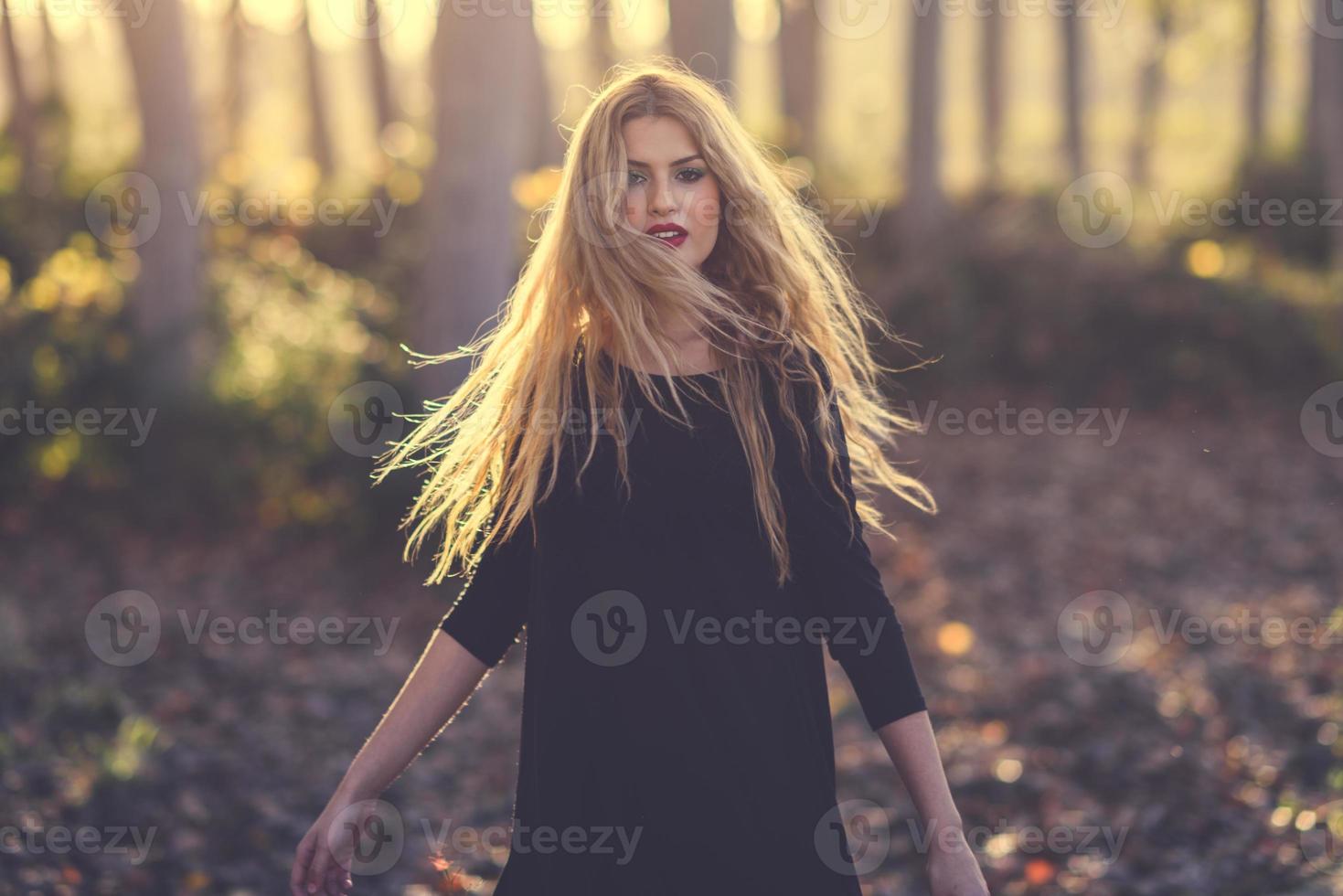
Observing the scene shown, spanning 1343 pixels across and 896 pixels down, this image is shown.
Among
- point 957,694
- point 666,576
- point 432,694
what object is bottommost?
point 957,694

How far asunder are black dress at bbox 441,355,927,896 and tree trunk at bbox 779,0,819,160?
15.0 metres

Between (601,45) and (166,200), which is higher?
(601,45)

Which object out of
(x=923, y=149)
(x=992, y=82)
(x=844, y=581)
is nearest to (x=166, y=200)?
(x=923, y=149)

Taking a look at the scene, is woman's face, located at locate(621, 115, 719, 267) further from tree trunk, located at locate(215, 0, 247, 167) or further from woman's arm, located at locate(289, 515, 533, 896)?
tree trunk, located at locate(215, 0, 247, 167)

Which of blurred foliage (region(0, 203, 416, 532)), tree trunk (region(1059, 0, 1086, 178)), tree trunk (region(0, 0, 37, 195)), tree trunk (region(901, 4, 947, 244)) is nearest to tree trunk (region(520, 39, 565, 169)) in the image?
tree trunk (region(901, 4, 947, 244))

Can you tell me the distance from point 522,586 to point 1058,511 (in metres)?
8.49

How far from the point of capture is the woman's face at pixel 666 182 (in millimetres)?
2375

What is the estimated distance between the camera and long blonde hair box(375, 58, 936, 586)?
7.59 feet

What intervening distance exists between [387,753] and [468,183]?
6.41 m

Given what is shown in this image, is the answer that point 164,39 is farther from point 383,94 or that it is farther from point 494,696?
point 383,94

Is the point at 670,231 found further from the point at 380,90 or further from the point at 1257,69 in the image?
the point at 1257,69

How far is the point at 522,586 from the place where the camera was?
2406 millimetres

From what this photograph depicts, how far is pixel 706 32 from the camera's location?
33.6 ft

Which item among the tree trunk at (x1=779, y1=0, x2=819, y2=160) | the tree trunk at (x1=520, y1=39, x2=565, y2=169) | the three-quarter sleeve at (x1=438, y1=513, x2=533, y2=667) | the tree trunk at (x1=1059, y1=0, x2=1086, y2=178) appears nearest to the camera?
the three-quarter sleeve at (x1=438, y1=513, x2=533, y2=667)
